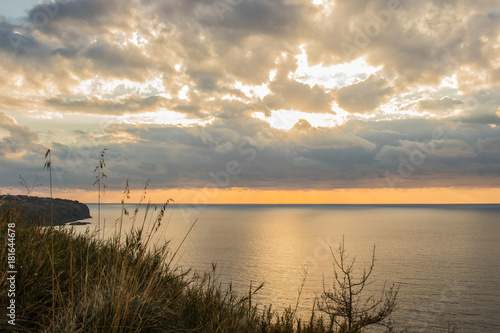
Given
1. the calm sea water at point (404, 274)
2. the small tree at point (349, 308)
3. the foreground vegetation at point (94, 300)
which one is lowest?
the calm sea water at point (404, 274)

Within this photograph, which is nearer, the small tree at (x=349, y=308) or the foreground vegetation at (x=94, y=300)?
the foreground vegetation at (x=94, y=300)

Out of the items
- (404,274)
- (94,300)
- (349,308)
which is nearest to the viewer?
(94,300)

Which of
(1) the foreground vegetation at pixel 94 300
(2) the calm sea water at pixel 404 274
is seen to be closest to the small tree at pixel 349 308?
(2) the calm sea water at pixel 404 274

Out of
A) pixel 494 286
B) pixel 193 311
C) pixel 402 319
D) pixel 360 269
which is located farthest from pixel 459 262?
pixel 193 311

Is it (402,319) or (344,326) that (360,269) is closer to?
(402,319)

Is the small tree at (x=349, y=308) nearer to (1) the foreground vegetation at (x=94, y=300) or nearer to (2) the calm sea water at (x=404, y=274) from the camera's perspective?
(2) the calm sea water at (x=404, y=274)

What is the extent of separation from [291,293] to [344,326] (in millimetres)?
49018

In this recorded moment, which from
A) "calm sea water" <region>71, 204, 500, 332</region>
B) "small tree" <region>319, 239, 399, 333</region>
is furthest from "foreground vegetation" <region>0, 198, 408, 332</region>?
"calm sea water" <region>71, 204, 500, 332</region>

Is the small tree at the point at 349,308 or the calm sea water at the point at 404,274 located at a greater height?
the small tree at the point at 349,308

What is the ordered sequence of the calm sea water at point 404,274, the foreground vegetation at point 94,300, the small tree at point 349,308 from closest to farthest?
the foreground vegetation at point 94,300 < the small tree at point 349,308 < the calm sea water at point 404,274

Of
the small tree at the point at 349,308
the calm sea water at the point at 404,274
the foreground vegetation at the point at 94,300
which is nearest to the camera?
the foreground vegetation at the point at 94,300

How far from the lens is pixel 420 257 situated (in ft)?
309

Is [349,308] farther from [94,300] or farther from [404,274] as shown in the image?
[404,274]

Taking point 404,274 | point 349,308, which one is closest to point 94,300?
point 349,308
